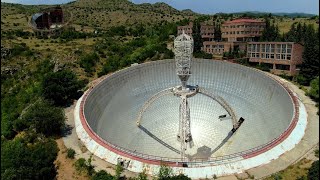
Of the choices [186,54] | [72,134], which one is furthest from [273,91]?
[72,134]

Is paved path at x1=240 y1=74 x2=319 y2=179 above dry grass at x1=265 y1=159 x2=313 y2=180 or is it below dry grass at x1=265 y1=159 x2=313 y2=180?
above

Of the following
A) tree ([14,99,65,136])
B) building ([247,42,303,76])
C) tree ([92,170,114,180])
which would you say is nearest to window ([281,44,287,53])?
building ([247,42,303,76])

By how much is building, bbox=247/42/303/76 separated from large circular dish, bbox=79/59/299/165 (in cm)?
1289

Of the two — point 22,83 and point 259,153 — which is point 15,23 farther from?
point 259,153

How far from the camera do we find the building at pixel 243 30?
266 ft

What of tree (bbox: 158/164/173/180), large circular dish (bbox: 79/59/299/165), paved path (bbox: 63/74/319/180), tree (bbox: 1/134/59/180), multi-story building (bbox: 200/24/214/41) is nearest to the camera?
tree (bbox: 158/164/173/180)

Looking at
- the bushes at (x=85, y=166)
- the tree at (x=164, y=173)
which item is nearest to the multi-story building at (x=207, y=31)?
the bushes at (x=85, y=166)

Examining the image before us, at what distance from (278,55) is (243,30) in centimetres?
1915

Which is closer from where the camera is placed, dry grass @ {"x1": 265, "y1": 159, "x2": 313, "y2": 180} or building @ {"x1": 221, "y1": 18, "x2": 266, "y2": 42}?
dry grass @ {"x1": 265, "y1": 159, "x2": 313, "y2": 180}

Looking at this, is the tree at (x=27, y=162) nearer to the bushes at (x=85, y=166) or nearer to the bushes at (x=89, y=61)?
the bushes at (x=85, y=166)

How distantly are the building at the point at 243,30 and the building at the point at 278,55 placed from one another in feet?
45.0

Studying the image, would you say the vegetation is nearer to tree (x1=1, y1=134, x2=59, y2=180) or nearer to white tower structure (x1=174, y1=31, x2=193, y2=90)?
tree (x1=1, y1=134, x2=59, y2=180)

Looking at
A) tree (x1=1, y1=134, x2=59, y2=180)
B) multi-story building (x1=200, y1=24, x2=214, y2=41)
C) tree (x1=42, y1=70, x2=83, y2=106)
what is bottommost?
tree (x1=1, y1=134, x2=59, y2=180)

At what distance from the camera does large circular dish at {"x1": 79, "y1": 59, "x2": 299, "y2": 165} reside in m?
42.2
